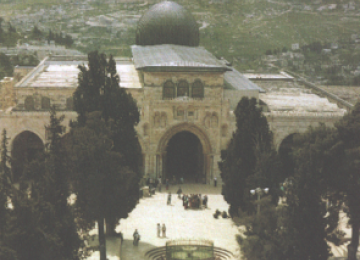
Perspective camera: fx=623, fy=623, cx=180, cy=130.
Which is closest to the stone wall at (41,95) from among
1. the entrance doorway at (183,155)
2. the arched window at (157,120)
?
the arched window at (157,120)

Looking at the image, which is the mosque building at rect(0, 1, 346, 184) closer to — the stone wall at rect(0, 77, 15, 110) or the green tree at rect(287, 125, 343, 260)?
the stone wall at rect(0, 77, 15, 110)

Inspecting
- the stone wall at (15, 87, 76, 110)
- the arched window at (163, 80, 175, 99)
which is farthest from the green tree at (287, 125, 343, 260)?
the stone wall at (15, 87, 76, 110)

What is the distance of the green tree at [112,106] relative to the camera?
38.1 metres

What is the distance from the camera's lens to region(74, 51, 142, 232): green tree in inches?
1501

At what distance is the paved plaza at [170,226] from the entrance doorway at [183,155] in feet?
31.3

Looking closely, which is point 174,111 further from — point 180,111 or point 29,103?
point 29,103

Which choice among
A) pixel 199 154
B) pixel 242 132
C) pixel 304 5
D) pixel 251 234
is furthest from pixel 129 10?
pixel 251 234

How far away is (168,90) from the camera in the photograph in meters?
56.8

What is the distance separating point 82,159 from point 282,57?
101080 millimetres

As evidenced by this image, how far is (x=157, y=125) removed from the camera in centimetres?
5653

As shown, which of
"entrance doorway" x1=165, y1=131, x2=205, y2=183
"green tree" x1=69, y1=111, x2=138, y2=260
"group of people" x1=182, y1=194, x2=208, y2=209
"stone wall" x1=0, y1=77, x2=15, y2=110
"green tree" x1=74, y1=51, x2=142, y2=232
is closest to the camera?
"green tree" x1=69, y1=111, x2=138, y2=260

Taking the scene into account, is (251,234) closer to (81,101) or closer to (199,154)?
(81,101)

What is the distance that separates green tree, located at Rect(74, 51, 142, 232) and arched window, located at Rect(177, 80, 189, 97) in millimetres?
17857

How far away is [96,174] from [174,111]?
2337cm
